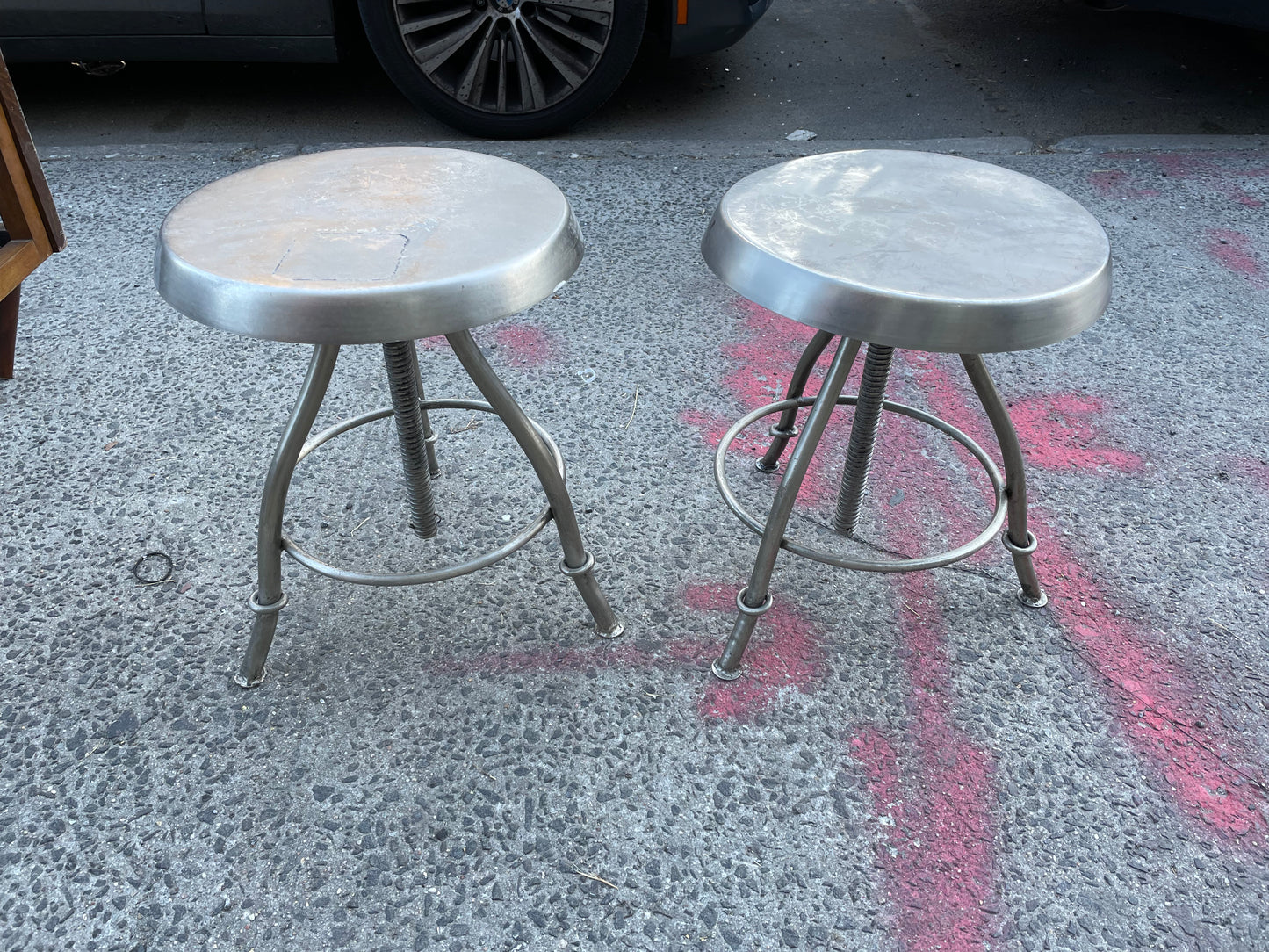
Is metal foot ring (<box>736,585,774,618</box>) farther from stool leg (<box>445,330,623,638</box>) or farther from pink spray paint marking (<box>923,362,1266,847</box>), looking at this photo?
pink spray paint marking (<box>923,362,1266,847</box>)

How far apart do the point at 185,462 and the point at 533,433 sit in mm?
1234

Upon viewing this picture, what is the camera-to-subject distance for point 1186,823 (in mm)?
1667

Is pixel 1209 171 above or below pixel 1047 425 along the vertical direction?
above

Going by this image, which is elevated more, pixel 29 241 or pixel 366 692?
pixel 29 241

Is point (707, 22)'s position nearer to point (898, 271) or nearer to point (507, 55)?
point (507, 55)

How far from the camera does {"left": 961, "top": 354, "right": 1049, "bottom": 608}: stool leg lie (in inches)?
71.1

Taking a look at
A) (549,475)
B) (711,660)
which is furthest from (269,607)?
(711,660)

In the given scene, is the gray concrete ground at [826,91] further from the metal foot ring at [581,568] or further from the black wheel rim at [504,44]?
the metal foot ring at [581,568]

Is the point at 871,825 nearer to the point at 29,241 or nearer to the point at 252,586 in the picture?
the point at 252,586

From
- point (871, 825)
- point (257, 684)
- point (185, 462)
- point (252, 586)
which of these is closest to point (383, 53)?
point (185, 462)

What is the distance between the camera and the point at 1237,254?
3.46 m

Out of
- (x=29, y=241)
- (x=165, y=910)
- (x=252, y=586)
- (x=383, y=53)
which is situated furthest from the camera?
(x=383, y=53)

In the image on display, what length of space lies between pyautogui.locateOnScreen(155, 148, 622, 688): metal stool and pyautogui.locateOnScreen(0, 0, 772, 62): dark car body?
8.40 feet

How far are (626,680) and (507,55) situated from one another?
3055 millimetres
